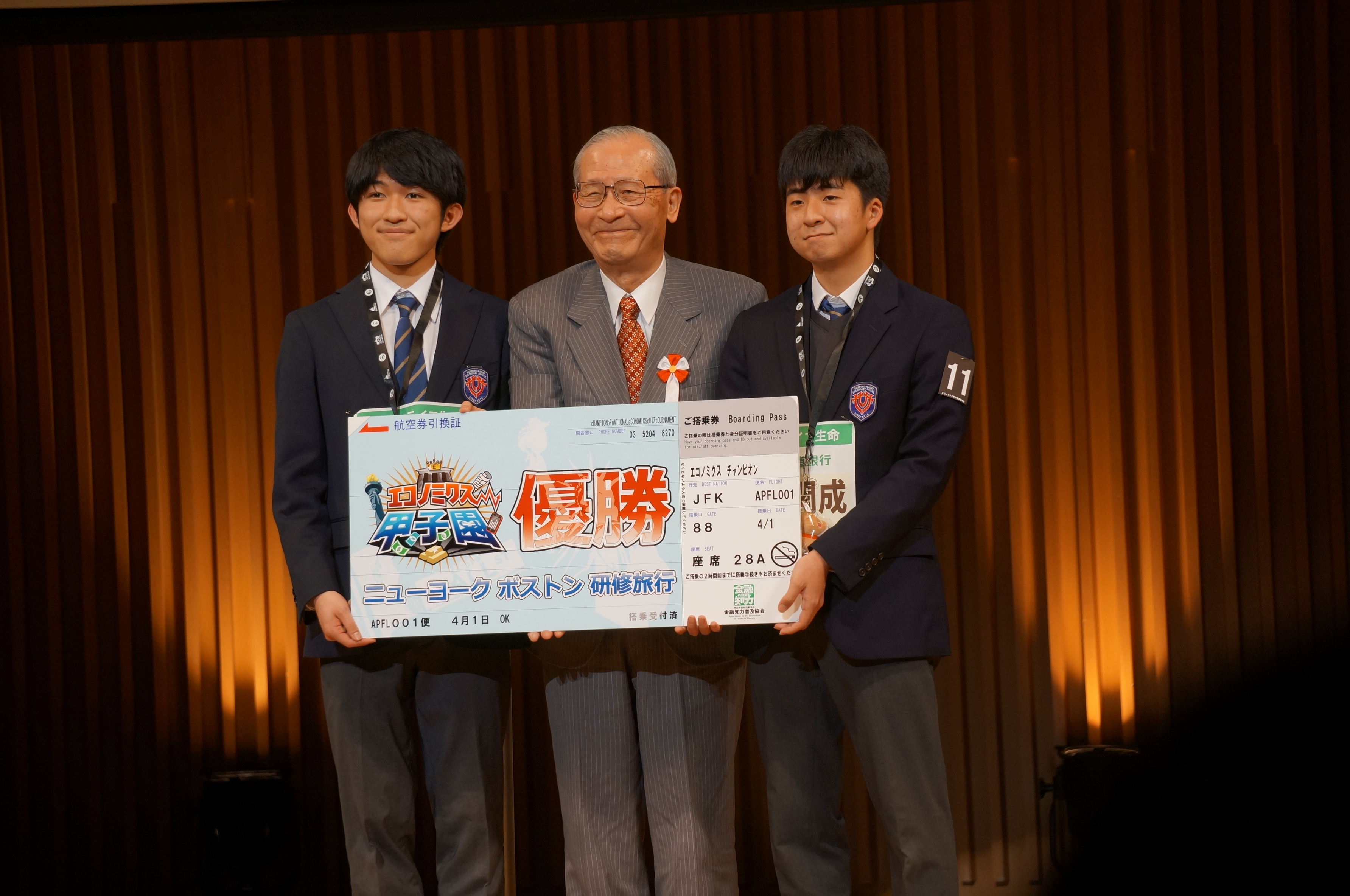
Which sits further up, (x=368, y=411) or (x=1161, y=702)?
(x=368, y=411)

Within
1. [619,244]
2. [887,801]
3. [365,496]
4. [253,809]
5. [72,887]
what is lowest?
[72,887]

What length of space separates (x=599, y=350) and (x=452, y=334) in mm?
332

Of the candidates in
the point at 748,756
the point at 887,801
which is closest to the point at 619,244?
the point at 887,801

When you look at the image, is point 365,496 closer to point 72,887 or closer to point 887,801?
point 887,801

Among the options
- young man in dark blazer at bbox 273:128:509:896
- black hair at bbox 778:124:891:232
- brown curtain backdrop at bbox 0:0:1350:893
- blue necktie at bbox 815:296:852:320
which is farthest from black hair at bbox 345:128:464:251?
brown curtain backdrop at bbox 0:0:1350:893

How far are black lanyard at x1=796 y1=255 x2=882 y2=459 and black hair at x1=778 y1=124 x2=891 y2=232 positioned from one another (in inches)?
8.0

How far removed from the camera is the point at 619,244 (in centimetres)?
230

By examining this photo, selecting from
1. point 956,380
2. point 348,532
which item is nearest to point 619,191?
point 956,380

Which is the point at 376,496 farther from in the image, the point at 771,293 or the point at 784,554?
the point at 771,293

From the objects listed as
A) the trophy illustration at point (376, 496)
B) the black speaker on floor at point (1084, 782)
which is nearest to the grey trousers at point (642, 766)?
the trophy illustration at point (376, 496)

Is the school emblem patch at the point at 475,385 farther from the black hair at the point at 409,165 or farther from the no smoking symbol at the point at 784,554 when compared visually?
the no smoking symbol at the point at 784,554

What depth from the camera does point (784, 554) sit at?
2143 mm

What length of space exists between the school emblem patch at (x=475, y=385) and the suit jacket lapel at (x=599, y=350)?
213mm

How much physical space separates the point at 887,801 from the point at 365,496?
1.21 metres
